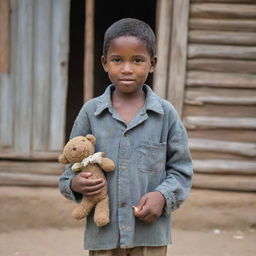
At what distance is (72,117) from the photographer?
743 cm

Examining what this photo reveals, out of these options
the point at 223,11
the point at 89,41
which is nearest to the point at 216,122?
the point at 223,11

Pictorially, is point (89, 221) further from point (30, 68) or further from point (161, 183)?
point (30, 68)

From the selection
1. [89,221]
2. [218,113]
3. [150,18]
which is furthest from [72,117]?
[89,221]

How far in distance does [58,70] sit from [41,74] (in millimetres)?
170

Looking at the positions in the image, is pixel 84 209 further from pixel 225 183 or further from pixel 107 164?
pixel 225 183

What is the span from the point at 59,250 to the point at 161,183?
8.10ft

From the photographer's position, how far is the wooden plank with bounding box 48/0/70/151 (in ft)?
15.2

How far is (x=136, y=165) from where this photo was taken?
6.47 ft

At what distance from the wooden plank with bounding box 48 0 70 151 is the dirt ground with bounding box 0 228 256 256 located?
2.81 feet

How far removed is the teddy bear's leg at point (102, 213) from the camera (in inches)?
75.3

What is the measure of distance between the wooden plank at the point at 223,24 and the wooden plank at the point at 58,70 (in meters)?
1.22

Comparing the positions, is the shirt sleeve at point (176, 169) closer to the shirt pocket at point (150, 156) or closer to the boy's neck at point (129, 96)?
the shirt pocket at point (150, 156)

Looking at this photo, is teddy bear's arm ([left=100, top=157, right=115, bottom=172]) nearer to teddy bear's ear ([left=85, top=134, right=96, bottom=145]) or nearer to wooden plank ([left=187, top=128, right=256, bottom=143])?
teddy bear's ear ([left=85, top=134, right=96, bottom=145])

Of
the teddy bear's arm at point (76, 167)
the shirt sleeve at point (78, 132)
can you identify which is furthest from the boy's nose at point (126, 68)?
the teddy bear's arm at point (76, 167)
